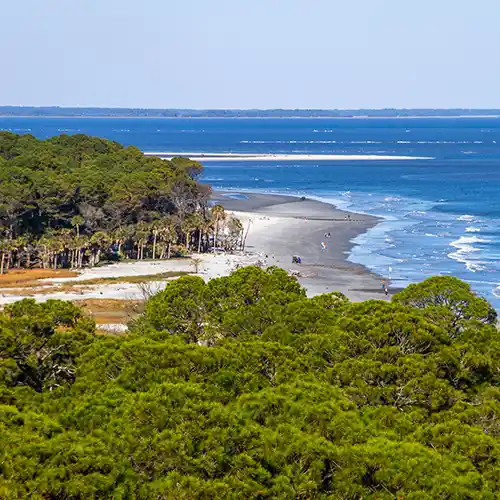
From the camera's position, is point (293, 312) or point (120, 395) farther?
point (293, 312)

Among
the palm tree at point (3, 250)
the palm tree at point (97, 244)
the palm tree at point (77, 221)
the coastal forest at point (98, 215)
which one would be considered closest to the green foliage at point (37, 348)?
the palm tree at point (3, 250)

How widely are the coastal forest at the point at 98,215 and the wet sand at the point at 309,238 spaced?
217 inches

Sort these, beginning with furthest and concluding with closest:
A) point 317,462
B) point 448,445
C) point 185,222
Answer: point 185,222 → point 448,445 → point 317,462

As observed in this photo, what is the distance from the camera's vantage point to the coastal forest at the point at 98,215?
268ft

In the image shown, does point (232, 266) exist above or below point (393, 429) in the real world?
below

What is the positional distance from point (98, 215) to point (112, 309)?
26.1 metres

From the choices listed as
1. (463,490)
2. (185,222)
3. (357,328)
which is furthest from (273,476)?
(185,222)

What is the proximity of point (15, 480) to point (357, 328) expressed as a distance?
44.0 feet

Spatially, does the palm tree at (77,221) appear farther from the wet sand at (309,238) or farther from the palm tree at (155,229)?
the wet sand at (309,238)

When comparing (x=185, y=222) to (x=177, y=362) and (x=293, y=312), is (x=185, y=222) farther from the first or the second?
(x=177, y=362)

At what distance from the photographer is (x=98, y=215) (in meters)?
87.2

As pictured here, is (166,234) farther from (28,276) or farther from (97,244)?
(28,276)

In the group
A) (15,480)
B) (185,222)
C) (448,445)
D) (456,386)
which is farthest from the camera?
(185,222)

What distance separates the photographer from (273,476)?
66.5 feet
